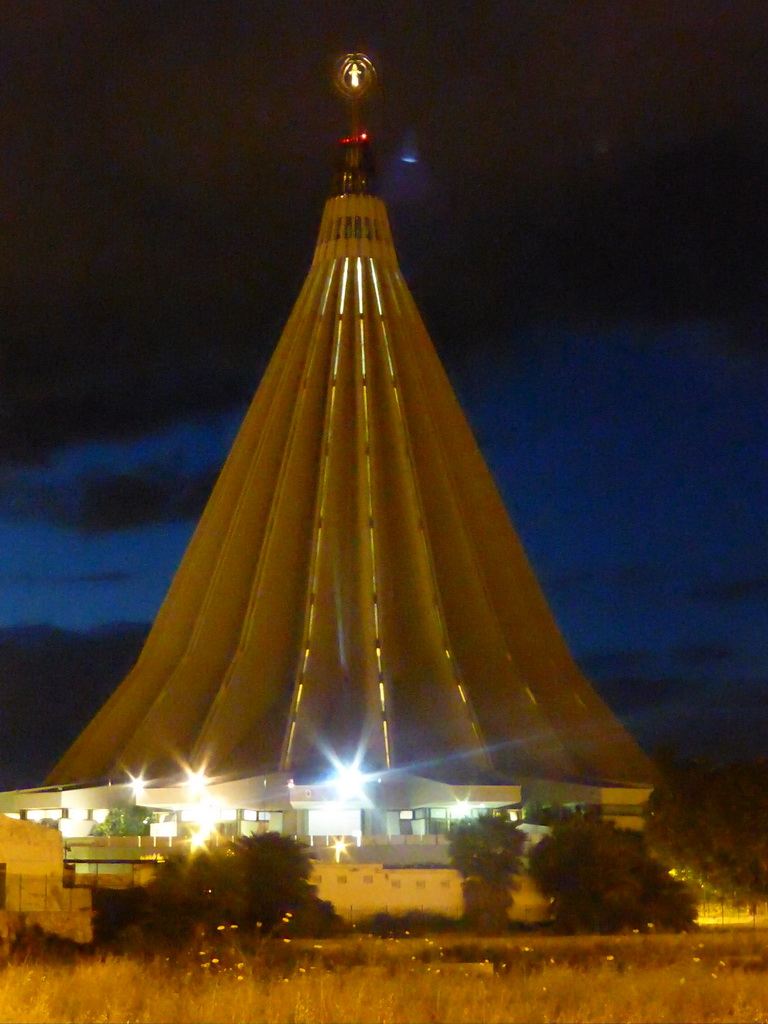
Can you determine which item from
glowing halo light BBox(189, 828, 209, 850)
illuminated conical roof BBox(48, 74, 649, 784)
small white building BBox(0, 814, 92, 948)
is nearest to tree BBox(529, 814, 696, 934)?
illuminated conical roof BBox(48, 74, 649, 784)

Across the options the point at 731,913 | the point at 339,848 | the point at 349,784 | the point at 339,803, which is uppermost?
the point at 349,784

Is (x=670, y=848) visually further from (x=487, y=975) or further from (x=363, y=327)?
(x=363, y=327)

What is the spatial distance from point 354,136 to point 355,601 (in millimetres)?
14042

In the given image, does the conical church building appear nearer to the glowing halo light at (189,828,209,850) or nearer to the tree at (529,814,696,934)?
the glowing halo light at (189,828,209,850)

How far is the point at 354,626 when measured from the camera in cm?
3953

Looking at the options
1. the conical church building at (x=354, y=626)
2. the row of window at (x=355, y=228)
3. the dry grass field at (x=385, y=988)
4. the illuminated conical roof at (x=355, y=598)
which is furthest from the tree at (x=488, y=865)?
the row of window at (x=355, y=228)

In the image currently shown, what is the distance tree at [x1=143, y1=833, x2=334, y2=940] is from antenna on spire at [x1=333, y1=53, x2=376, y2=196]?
2284 centimetres

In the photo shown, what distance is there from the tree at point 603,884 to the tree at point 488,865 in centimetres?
52

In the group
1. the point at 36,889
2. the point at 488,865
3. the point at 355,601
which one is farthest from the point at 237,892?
the point at 355,601

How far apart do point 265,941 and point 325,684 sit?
1662cm

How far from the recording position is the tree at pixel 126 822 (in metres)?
35.8

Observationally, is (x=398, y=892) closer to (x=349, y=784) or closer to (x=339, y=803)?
(x=349, y=784)

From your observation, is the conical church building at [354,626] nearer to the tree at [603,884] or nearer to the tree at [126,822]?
the tree at [126,822]

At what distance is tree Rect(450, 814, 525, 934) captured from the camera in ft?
90.8
